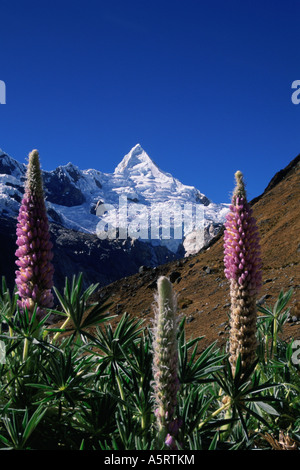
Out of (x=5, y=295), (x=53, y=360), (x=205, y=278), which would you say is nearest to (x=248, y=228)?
A: (x=53, y=360)

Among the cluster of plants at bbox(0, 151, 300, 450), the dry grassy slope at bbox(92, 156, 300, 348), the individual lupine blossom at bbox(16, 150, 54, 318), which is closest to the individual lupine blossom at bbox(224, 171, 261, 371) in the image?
the cluster of plants at bbox(0, 151, 300, 450)

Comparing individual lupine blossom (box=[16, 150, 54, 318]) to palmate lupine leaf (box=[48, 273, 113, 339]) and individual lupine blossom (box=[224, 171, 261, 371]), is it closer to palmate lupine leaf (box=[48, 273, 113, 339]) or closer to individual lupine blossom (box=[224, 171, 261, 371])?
palmate lupine leaf (box=[48, 273, 113, 339])

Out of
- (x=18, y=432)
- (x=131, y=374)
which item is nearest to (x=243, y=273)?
(x=131, y=374)

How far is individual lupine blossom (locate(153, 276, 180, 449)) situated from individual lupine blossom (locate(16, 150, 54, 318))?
59.9 inches

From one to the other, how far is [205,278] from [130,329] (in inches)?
1617

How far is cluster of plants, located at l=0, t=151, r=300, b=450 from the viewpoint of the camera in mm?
2451

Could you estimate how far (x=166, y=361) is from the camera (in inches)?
91.2

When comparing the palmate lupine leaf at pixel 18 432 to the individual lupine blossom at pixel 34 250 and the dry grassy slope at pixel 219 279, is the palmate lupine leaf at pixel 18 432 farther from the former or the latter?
the dry grassy slope at pixel 219 279

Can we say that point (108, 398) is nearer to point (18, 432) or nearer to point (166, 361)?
point (18, 432)

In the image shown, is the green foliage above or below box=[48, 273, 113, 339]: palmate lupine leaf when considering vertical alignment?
below

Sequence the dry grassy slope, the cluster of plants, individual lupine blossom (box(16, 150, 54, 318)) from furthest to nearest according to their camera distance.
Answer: the dry grassy slope < individual lupine blossom (box(16, 150, 54, 318)) < the cluster of plants

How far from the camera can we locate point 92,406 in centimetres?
295

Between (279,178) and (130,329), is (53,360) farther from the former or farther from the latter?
(279,178)

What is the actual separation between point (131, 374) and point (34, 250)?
1350 mm
